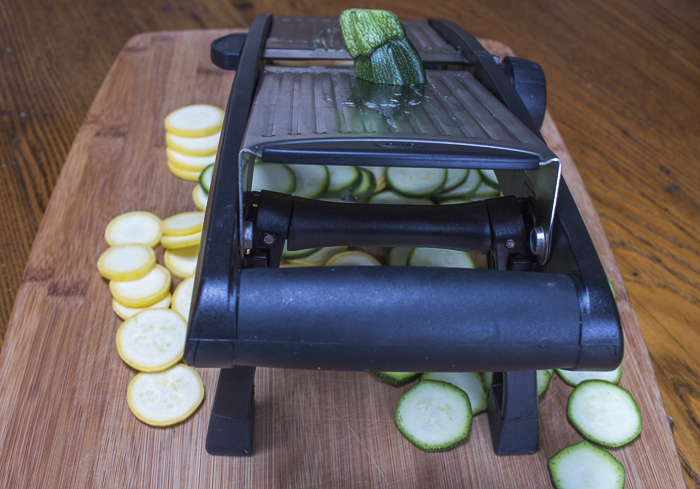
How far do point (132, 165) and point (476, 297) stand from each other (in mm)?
1323

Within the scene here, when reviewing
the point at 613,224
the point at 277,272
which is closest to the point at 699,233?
the point at 613,224

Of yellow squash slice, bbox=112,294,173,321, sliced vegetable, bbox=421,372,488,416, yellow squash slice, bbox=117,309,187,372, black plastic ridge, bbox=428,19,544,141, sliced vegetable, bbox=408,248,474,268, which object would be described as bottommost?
yellow squash slice, bbox=112,294,173,321

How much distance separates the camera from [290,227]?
3.38 feet

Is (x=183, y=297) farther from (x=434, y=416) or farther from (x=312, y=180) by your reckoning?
(x=434, y=416)

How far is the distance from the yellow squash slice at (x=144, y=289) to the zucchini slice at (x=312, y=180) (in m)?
0.42

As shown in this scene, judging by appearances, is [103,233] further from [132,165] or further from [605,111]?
[605,111]

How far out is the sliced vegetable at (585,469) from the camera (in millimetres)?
1053

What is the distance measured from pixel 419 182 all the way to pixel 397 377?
63 centimetres

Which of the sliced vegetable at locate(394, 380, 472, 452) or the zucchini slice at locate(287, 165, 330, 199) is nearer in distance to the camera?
the sliced vegetable at locate(394, 380, 472, 452)

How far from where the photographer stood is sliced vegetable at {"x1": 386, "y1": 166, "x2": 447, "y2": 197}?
1599mm

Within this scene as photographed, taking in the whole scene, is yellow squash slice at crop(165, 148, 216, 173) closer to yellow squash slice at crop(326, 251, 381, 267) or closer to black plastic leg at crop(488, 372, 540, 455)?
yellow squash slice at crop(326, 251, 381, 267)

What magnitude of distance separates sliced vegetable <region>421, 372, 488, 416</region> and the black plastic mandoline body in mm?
82

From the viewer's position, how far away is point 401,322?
2.50ft

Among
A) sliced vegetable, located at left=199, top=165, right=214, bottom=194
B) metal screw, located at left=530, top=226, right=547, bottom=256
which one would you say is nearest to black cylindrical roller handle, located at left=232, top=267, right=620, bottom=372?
metal screw, located at left=530, top=226, right=547, bottom=256
